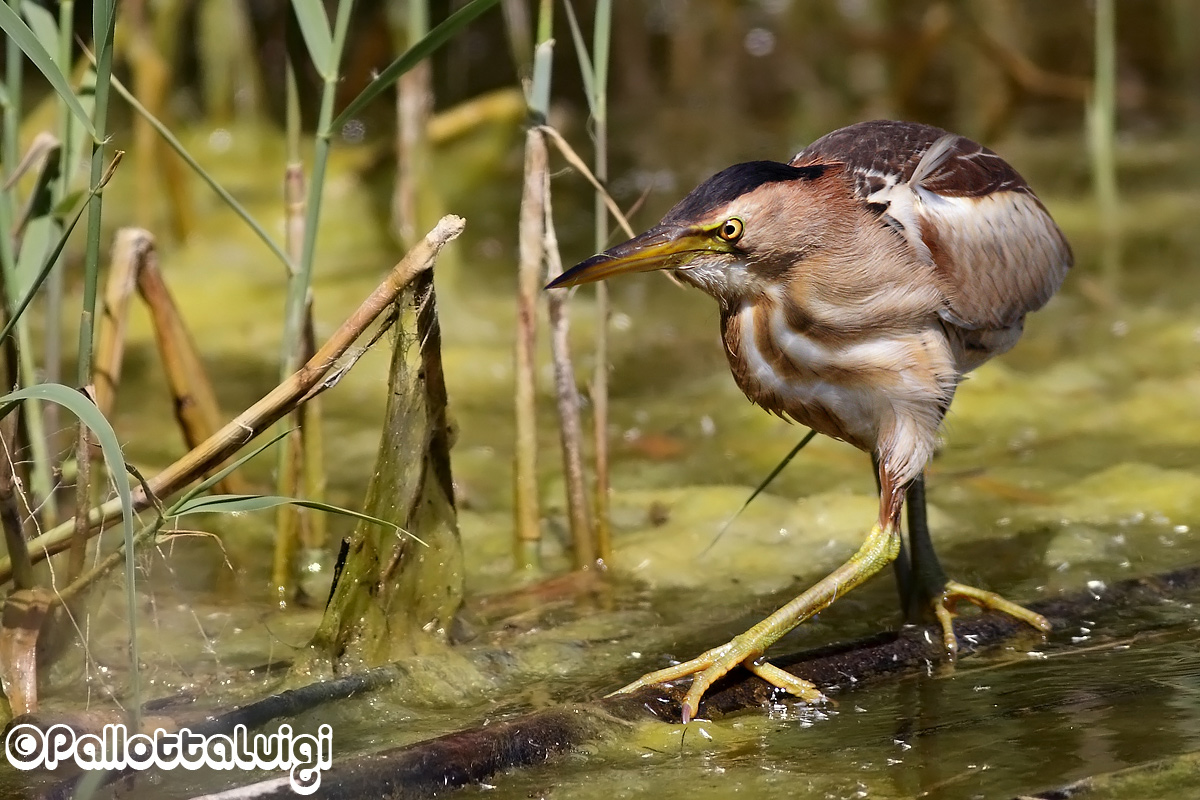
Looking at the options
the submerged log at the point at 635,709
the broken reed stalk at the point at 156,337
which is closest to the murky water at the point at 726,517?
the submerged log at the point at 635,709

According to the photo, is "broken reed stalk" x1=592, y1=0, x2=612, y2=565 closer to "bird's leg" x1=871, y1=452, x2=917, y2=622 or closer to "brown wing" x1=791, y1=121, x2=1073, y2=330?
"brown wing" x1=791, y1=121, x2=1073, y2=330

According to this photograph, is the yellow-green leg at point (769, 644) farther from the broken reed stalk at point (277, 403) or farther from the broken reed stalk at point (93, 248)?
the broken reed stalk at point (93, 248)

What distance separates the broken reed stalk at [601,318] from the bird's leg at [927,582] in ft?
1.83

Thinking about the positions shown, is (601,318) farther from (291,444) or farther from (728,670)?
(728,670)

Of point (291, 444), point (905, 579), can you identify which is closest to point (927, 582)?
point (905, 579)

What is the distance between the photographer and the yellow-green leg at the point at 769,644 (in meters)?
2.09

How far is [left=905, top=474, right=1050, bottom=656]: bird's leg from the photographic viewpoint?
8.02 feet

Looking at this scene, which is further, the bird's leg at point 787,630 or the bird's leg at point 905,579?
the bird's leg at point 905,579

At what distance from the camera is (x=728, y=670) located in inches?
83.0

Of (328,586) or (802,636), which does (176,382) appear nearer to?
(328,586)

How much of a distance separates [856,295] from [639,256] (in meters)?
0.38

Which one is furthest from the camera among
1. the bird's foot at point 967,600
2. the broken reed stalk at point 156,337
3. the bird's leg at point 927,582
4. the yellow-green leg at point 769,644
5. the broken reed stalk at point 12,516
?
the broken reed stalk at point 156,337

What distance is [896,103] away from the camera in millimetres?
6027

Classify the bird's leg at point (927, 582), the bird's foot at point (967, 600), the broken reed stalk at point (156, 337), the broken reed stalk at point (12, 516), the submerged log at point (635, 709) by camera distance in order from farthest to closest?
the broken reed stalk at point (156, 337) → the bird's leg at point (927, 582) → the bird's foot at point (967, 600) → the broken reed stalk at point (12, 516) → the submerged log at point (635, 709)
